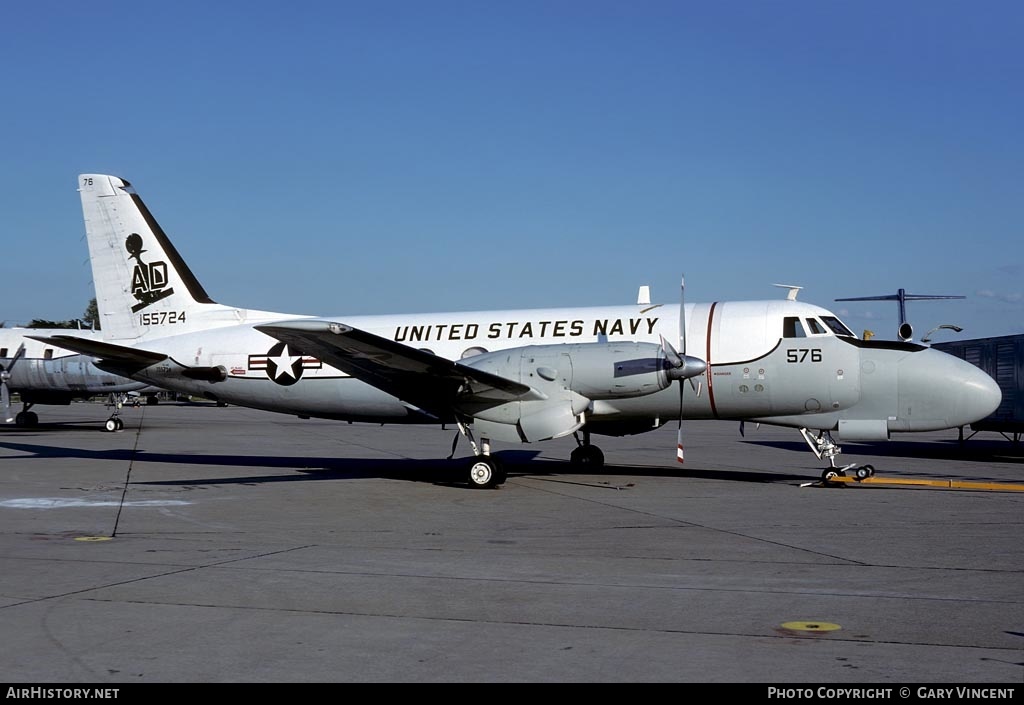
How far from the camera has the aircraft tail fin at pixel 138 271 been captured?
21.6 meters

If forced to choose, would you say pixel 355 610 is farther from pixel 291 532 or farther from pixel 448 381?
pixel 448 381

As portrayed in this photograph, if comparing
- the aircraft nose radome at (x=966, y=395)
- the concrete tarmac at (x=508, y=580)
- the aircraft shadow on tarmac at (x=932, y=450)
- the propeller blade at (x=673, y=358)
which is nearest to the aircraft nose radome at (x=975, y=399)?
the aircraft nose radome at (x=966, y=395)

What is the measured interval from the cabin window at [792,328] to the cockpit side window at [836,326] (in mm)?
498

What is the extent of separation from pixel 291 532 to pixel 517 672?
7.08 metres

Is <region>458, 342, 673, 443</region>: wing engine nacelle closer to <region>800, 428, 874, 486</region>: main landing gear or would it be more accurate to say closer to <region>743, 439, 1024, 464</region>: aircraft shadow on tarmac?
<region>800, 428, 874, 486</region>: main landing gear

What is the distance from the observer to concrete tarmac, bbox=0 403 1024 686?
615 centimetres

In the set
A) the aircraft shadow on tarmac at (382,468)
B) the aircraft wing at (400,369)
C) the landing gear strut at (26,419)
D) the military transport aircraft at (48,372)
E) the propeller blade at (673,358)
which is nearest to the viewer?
the aircraft wing at (400,369)

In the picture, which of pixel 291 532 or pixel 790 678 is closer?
pixel 790 678

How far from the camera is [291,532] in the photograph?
12.3m

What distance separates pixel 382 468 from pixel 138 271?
7.31 m

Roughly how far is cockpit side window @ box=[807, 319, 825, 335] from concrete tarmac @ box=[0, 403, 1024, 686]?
118 inches

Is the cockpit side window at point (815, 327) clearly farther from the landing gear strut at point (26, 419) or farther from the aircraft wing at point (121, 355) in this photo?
the landing gear strut at point (26, 419)
